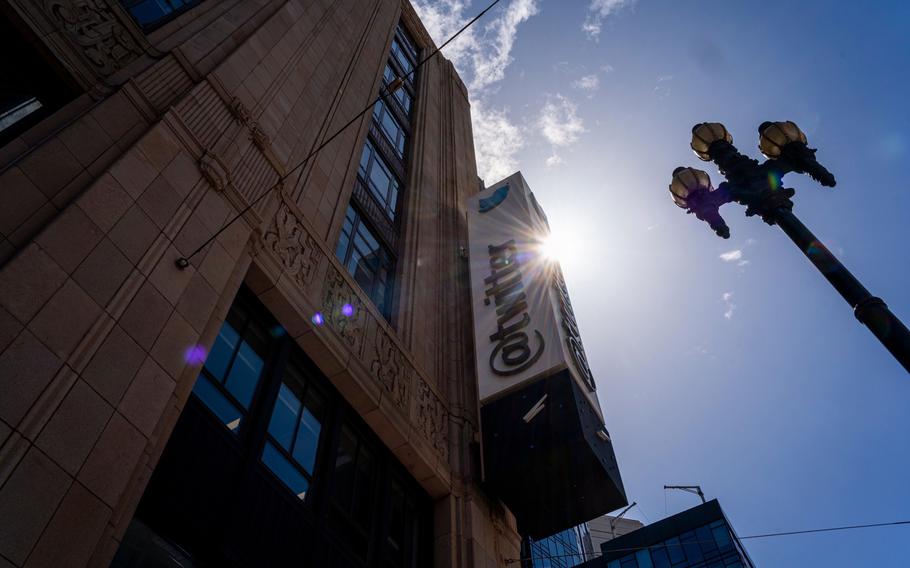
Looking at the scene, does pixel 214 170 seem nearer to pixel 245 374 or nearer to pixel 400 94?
pixel 245 374

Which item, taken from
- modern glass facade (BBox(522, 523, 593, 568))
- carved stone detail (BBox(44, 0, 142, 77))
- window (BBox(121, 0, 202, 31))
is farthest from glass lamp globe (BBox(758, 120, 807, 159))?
modern glass facade (BBox(522, 523, 593, 568))

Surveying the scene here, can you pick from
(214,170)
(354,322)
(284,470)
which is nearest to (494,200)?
(354,322)

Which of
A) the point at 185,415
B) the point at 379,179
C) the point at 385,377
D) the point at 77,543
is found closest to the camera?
the point at 77,543

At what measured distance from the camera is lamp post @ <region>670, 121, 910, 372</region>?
245 inches

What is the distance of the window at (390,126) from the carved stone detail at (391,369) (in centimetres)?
1237

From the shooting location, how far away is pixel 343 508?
1155 cm

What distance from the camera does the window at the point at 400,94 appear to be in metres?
29.2

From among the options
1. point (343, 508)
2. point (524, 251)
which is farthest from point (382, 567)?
point (524, 251)

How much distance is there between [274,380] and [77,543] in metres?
5.10

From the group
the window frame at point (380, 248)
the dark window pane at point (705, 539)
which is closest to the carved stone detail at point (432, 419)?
the window frame at point (380, 248)

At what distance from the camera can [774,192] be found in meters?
7.94

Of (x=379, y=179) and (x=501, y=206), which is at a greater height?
(x=379, y=179)

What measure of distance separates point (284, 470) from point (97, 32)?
808cm

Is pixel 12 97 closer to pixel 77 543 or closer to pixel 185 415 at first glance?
pixel 185 415
